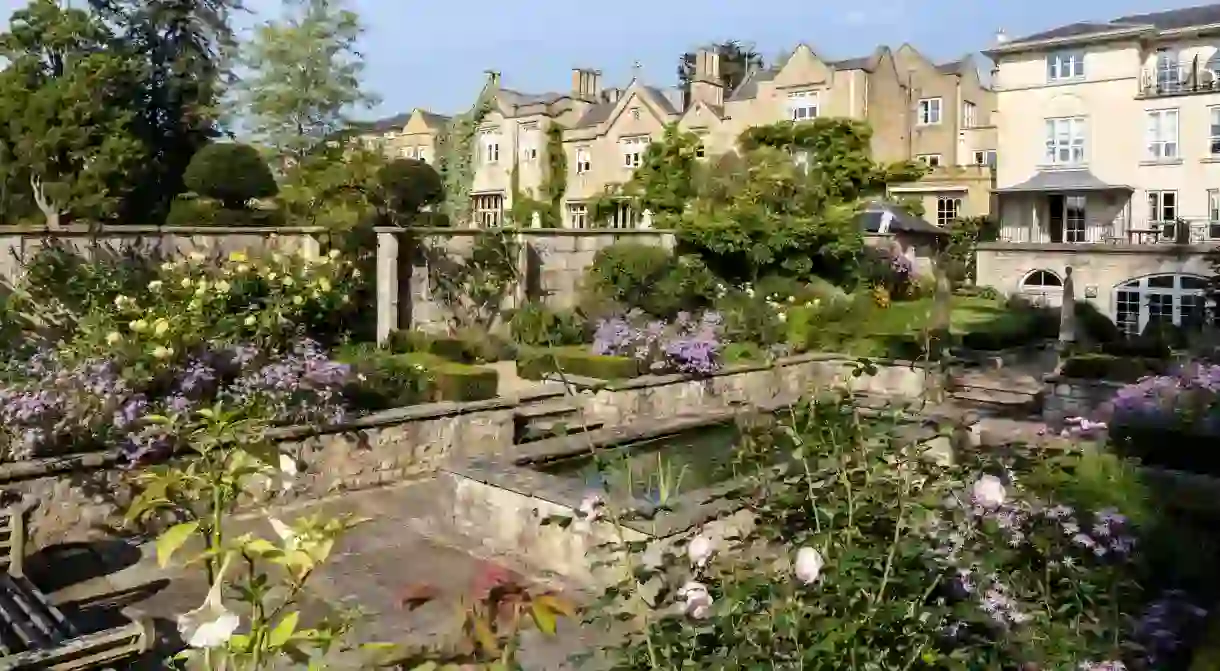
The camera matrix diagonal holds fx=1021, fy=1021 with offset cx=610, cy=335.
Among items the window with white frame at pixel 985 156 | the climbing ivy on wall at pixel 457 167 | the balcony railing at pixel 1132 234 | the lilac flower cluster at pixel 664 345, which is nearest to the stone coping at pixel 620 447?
the lilac flower cluster at pixel 664 345

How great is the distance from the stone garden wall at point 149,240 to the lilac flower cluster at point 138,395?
3.25 m

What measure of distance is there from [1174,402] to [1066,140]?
25.3m

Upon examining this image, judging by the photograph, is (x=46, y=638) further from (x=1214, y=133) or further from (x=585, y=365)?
(x=1214, y=133)

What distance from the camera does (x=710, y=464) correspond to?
34.2ft

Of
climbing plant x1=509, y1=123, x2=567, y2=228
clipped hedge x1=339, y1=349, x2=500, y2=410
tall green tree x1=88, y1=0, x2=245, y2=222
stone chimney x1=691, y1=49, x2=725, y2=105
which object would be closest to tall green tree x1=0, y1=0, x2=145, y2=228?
tall green tree x1=88, y1=0, x2=245, y2=222

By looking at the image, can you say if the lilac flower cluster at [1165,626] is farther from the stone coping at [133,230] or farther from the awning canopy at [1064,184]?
the awning canopy at [1064,184]

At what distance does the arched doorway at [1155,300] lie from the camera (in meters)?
26.0

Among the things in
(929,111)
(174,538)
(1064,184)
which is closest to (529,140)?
(929,111)

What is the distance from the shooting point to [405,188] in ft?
61.8

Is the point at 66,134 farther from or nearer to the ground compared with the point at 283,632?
farther from the ground

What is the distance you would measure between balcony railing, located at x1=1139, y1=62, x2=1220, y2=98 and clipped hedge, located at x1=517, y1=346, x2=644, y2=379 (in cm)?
2406

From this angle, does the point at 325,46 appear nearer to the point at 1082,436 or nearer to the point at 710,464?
the point at 710,464

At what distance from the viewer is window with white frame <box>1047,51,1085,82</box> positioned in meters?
32.4

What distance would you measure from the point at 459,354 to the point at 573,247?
5088 millimetres
